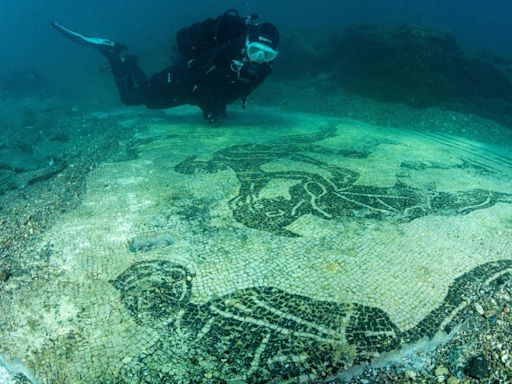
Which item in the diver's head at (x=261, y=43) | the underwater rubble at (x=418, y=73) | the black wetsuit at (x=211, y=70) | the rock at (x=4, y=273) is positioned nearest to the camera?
the rock at (x=4, y=273)

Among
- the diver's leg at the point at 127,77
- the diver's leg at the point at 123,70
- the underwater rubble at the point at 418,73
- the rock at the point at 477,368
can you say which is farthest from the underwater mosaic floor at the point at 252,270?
the underwater rubble at the point at 418,73

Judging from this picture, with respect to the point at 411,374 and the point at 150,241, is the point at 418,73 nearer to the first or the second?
the point at 150,241

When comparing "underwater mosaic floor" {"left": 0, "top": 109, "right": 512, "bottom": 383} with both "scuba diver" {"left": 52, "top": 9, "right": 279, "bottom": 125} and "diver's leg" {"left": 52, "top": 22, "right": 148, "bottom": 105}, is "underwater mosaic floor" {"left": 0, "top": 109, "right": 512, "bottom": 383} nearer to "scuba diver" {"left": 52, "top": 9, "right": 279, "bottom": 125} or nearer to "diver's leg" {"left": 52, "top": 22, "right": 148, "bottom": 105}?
"scuba diver" {"left": 52, "top": 9, "right": 279, "bottom": 125}

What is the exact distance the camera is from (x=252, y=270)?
329 centimetres

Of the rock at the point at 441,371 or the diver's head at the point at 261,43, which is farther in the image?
the diver's head at the point at 261,43

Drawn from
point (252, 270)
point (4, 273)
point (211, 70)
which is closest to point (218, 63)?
point (211, 70)

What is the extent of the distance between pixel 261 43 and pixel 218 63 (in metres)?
1.04

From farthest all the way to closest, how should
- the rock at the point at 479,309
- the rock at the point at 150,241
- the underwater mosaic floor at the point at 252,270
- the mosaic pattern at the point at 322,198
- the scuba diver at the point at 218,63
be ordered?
the scuba diver at the point at 218,63
the mosaic pattern at the point at 322,198
the rock at the point at 150,241
the rock at the point at 479,309
the underwater mosaic floor at the point at 252,270

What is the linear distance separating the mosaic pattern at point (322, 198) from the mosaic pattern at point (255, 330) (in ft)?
3.83

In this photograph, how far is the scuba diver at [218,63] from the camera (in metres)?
7.00

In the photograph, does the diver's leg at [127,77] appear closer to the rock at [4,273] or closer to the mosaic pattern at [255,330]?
the rock at [4,273]

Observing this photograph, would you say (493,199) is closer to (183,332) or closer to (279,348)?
(279,348)

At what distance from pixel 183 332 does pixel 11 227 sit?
112 inches

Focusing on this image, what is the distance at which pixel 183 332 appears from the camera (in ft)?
8.68
